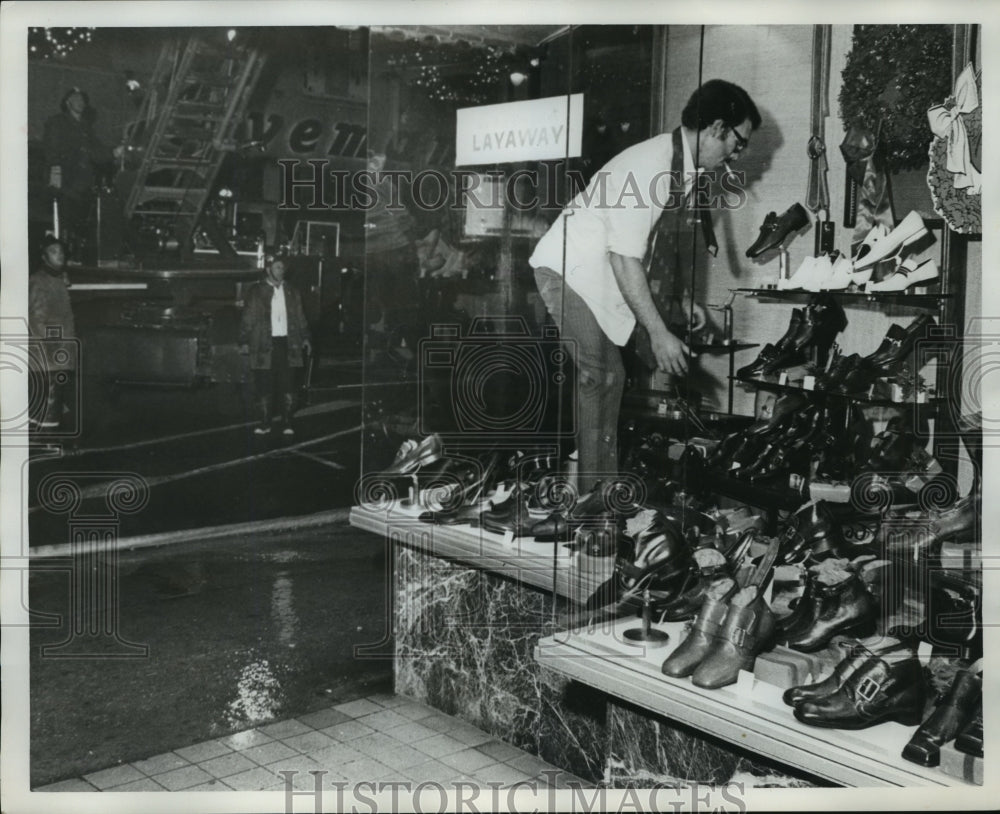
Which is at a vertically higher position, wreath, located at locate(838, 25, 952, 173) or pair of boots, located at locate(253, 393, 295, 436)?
wreath, located at locate(838, 25, 952, 173)

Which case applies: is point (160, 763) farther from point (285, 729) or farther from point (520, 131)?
point (520, 131)

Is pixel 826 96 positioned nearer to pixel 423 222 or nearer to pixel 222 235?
pixel 423 222

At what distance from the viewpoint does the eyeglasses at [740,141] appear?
326cm

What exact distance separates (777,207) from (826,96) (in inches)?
13.5

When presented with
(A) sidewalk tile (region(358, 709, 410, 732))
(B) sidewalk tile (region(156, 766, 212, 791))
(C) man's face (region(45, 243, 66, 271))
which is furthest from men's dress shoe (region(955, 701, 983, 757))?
(C) man's face (region(45, 243, 66, 271))

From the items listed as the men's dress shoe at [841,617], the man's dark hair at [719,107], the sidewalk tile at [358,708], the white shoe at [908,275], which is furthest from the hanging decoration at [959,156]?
the sidewalk tile at [358,708]

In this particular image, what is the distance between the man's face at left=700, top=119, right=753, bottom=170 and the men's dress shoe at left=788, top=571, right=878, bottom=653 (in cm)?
130

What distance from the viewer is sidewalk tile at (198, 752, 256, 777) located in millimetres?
3512

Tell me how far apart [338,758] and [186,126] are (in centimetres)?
406

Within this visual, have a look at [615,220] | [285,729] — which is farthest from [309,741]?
[615,220]

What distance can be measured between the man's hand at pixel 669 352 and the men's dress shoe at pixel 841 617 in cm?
84

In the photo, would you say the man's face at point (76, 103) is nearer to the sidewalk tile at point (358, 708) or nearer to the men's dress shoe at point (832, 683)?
the sidewalk tile at point (358, 708)

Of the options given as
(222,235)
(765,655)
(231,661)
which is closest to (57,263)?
(222,235)

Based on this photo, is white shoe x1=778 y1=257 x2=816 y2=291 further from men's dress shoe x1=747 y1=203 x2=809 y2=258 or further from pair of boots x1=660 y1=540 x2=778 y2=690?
pair of boots x1=660 y1=540 x2=778 y2=690
